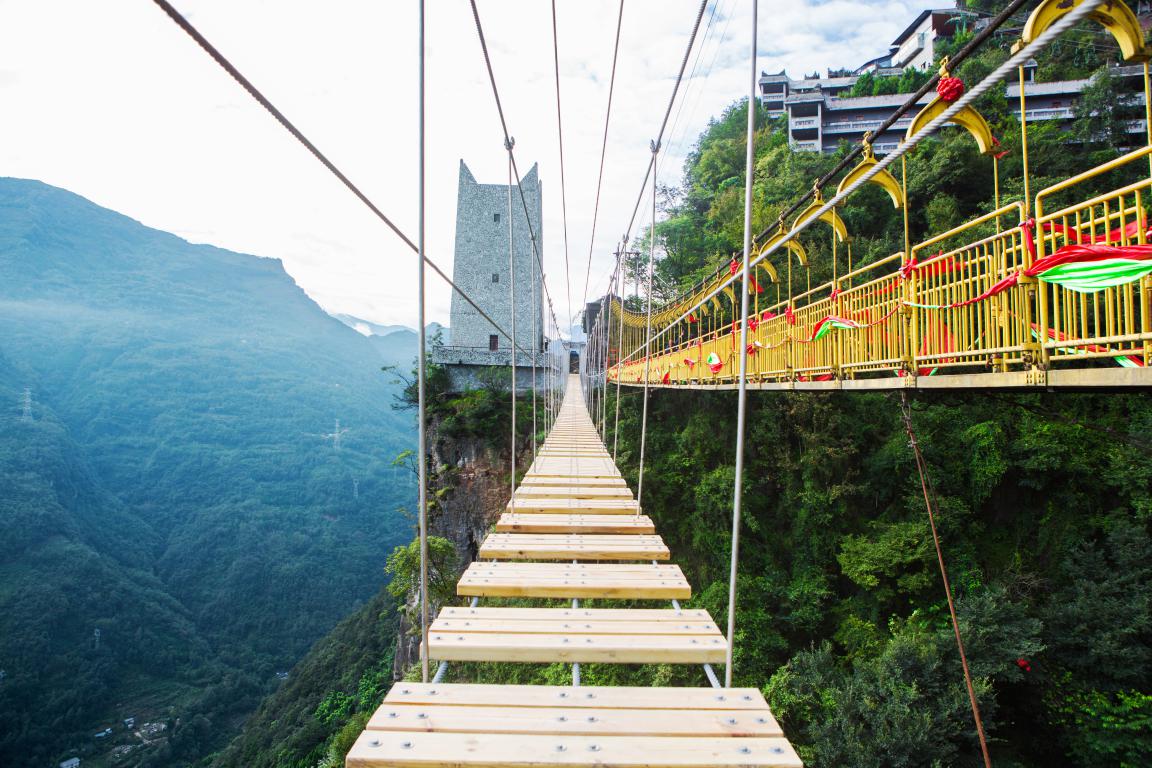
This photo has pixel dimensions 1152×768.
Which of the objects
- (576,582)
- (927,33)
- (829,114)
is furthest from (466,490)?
(927,33)

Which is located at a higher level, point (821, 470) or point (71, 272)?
point (71, 272)

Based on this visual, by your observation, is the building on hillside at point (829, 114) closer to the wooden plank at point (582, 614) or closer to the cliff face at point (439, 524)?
the cliff face at point (439, 524)

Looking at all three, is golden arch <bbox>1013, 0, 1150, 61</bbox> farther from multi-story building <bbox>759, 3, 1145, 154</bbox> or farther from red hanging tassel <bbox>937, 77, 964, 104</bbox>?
multi-story building <bbox>759, 3, 1145, 154</bbox>

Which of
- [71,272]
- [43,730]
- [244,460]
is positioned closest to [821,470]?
[43,730]

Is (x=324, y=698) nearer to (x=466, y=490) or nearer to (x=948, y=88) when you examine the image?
(x=466, y=490)

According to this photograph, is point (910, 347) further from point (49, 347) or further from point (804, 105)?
point (49, 347)

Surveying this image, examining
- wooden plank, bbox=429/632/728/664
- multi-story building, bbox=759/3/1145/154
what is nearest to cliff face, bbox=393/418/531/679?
wooden plank, bbox=429/632/728/664
